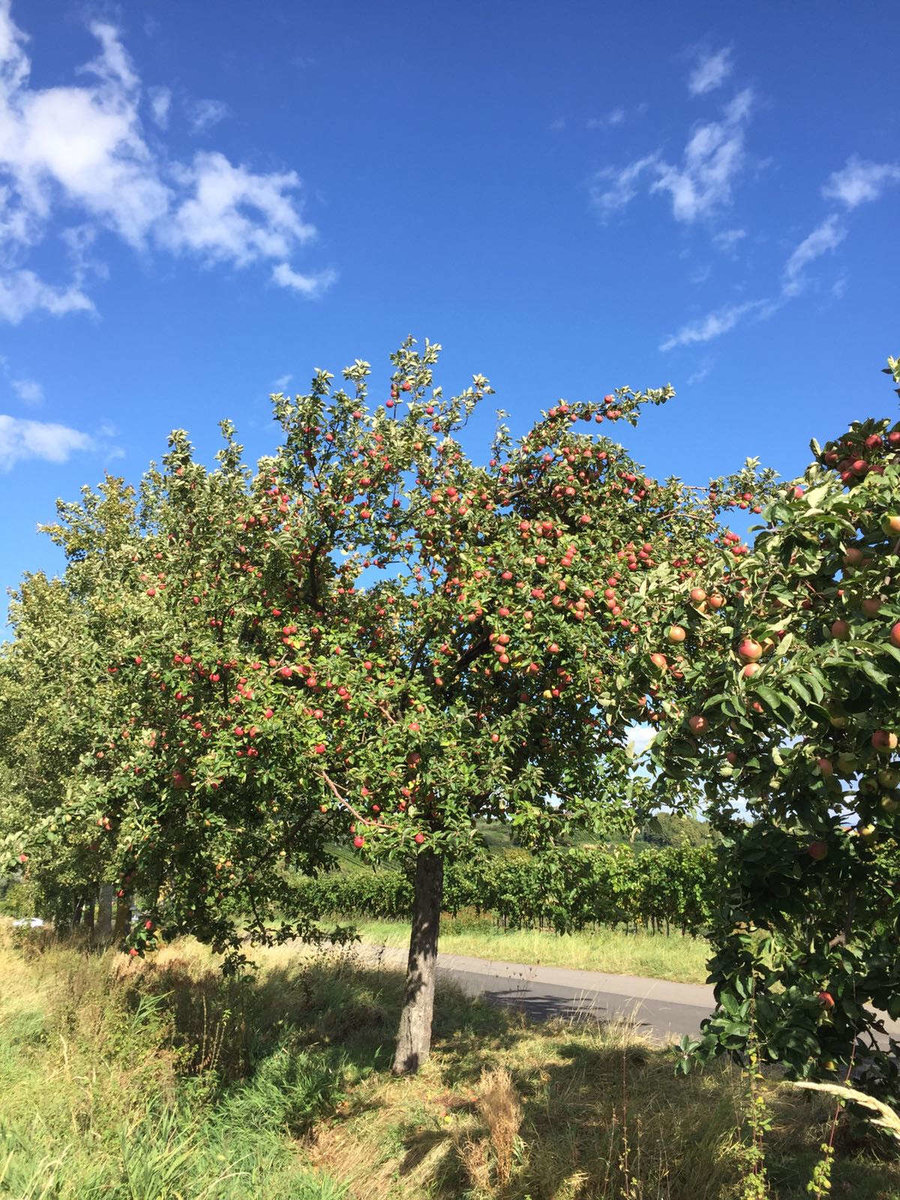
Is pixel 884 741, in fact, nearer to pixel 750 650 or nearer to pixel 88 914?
pixel 750 650

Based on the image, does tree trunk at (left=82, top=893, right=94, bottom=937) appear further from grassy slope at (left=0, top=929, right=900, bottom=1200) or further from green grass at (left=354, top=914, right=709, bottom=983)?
grassy slope at (left=0, top=929, right=900, bottom=1200)

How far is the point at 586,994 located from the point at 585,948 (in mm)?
5742

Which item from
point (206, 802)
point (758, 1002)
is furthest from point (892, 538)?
point (206, 802)

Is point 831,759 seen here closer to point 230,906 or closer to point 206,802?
point 206,802

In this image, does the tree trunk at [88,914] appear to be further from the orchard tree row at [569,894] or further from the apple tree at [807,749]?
the apple tree at [807,749]

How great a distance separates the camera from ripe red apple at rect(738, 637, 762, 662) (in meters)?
3.07

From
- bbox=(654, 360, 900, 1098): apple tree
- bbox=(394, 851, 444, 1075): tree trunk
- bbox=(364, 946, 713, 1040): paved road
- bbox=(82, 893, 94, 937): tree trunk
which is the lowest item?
bbox=(82, 893, 94, 937): tree trunk

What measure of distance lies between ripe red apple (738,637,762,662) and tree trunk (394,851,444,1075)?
21.1 feet

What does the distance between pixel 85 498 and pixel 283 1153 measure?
46.1 ft

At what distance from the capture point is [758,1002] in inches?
153

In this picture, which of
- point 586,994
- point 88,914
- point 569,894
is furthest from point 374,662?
point 88,914

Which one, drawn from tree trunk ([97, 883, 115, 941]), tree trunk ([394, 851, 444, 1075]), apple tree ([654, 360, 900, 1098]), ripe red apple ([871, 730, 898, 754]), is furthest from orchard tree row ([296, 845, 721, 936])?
ripe red apple ([871, 730, 898, 754])

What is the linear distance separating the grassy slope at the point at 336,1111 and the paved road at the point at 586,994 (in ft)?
5.34

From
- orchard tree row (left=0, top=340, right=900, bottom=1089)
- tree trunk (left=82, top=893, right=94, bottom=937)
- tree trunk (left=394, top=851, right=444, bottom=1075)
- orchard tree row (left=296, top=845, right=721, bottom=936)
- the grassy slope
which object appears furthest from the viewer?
tree trunk (left=82, top=893, right=94, bottom=937)
